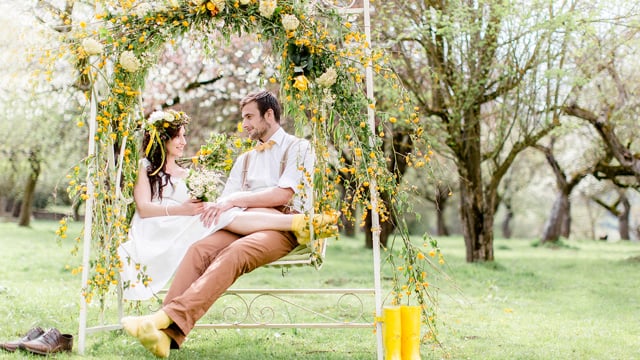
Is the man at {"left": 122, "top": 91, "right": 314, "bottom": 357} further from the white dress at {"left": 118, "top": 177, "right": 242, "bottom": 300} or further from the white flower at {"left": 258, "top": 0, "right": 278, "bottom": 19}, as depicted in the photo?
the white flower at {"left": 258, "top": 0, "right": 278, "bottom": 19}

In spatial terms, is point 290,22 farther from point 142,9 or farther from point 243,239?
point 243,239

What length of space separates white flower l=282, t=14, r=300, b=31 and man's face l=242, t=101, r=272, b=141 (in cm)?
70

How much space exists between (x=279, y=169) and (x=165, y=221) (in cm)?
79

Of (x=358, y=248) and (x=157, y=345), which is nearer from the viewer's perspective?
(x=157, y=345)

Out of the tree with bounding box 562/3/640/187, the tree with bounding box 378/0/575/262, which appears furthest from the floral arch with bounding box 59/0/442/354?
the tree with bounding box 562/3/640/187

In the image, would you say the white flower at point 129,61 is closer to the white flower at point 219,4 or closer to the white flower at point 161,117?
the white flower at point 161,117

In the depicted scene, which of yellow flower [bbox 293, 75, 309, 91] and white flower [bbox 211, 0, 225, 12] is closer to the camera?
yellow flower [bbox 293, 75, 309, 91]

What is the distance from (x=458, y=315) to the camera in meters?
6.02

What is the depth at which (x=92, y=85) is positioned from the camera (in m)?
4.05

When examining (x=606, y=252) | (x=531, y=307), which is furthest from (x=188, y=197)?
(x=606, y=252)

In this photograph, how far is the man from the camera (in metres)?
3.43

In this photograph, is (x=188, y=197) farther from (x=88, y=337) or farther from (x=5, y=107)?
(x=5, y=107)

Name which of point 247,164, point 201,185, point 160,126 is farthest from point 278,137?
point 160,126

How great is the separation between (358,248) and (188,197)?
9934 mm
